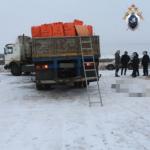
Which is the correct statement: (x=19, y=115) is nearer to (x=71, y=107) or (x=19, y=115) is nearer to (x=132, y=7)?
(x=71, y=107)

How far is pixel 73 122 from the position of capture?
10.8 m

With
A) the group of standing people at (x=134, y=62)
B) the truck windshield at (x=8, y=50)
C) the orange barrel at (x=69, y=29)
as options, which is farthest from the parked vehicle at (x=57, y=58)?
the truck windshield at (x=8, y=50)

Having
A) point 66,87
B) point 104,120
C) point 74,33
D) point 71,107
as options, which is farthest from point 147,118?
point 66,87

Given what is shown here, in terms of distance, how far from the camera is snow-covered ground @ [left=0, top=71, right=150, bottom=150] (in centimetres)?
852

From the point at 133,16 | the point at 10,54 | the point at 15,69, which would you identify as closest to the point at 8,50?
the point at 10,54

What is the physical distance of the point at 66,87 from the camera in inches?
764

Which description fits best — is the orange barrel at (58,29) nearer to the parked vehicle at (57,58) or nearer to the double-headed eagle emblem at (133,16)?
the parked vehicle at (57,58)

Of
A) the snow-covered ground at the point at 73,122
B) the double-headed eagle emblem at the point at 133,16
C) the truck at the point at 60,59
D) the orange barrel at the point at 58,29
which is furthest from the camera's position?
the double-headed eagle emblem at the point at 133,16

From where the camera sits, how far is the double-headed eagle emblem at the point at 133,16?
103 ft

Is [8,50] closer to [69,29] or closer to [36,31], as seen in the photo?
[36,31]

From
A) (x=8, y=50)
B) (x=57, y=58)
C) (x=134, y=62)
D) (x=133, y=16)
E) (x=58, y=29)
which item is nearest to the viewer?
(x=57, y=58)

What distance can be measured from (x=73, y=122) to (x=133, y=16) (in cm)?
2198

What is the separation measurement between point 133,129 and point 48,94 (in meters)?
7.52

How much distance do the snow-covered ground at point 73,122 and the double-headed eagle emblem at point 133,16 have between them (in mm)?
15525
